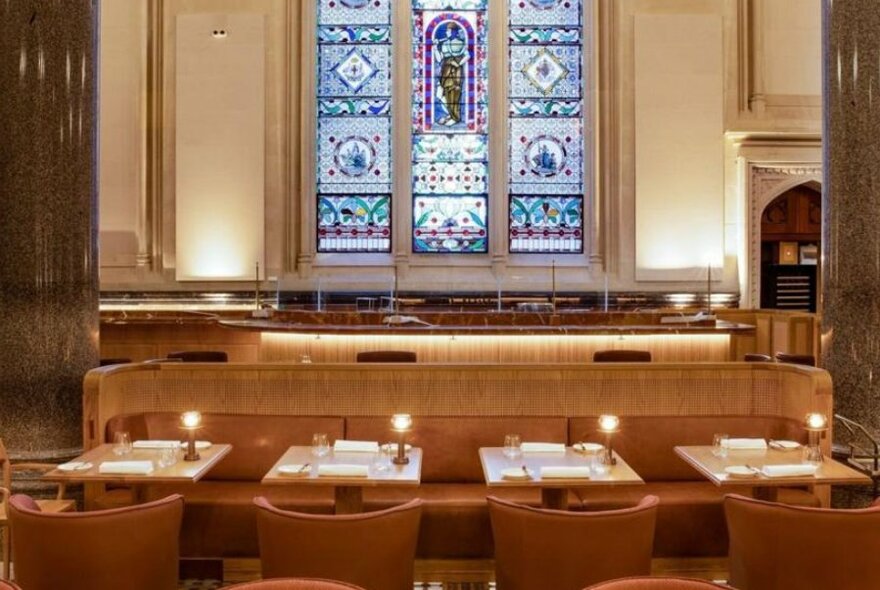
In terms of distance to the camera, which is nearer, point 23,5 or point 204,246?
point 23,5

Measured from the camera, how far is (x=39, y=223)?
4984mm

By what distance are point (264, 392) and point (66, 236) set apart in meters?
1.55

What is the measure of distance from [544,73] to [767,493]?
898 centimetres

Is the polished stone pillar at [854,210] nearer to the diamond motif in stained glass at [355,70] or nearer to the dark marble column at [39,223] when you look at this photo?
the dark marble column at [39,223]

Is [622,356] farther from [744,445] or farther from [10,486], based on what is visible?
[10,486]

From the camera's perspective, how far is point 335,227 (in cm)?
1227

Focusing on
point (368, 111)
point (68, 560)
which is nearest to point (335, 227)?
point (368, 111)

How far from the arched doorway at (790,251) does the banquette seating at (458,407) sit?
24.3ft

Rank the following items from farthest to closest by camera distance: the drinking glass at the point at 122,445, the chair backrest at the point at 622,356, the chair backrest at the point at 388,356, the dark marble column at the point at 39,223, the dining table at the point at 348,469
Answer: the chair backrest at the point at 622,356 < the chair backrest at the point at 388,356 < the dark marble column at the point at 39,223 < the drinking glass at the point at 122,445 < the dining table at the point at 348,469

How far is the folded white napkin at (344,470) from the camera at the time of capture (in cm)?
412

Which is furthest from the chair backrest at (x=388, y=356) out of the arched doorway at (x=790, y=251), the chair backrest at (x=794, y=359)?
the arched doorway at (x=790, y=251)

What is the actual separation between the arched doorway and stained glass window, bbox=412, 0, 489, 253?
13.8ft

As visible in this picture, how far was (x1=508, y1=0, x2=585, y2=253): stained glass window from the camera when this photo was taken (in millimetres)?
12281

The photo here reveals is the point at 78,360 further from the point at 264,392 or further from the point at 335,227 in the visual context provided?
the point at 335,227
